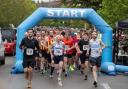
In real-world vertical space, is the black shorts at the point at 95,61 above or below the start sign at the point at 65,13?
below

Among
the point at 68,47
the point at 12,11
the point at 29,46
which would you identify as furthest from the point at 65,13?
the point at 12,11

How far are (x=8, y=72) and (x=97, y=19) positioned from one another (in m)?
4.40

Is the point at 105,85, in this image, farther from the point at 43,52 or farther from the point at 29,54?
the point at 43,52

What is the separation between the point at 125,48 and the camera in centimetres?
2595

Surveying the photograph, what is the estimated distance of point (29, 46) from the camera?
16172 mm

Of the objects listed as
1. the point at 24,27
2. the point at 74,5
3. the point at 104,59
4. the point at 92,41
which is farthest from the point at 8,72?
the point at 74,5

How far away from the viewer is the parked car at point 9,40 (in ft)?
109

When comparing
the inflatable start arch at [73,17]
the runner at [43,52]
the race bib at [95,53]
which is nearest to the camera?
the race bib at [95,53]

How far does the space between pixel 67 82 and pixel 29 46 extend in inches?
97.2

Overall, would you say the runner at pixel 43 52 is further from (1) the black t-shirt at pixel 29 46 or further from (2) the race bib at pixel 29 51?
(2) the race bib at pixel 29 51

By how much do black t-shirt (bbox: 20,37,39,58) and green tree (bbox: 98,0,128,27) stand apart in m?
19.5

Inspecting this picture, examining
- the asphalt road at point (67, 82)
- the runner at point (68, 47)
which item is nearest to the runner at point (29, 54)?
the asphalt road at point (67, 82)

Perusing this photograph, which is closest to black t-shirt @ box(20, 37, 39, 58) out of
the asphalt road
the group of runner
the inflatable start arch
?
→ the group of runner

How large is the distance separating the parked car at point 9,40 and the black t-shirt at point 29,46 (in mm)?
16841
